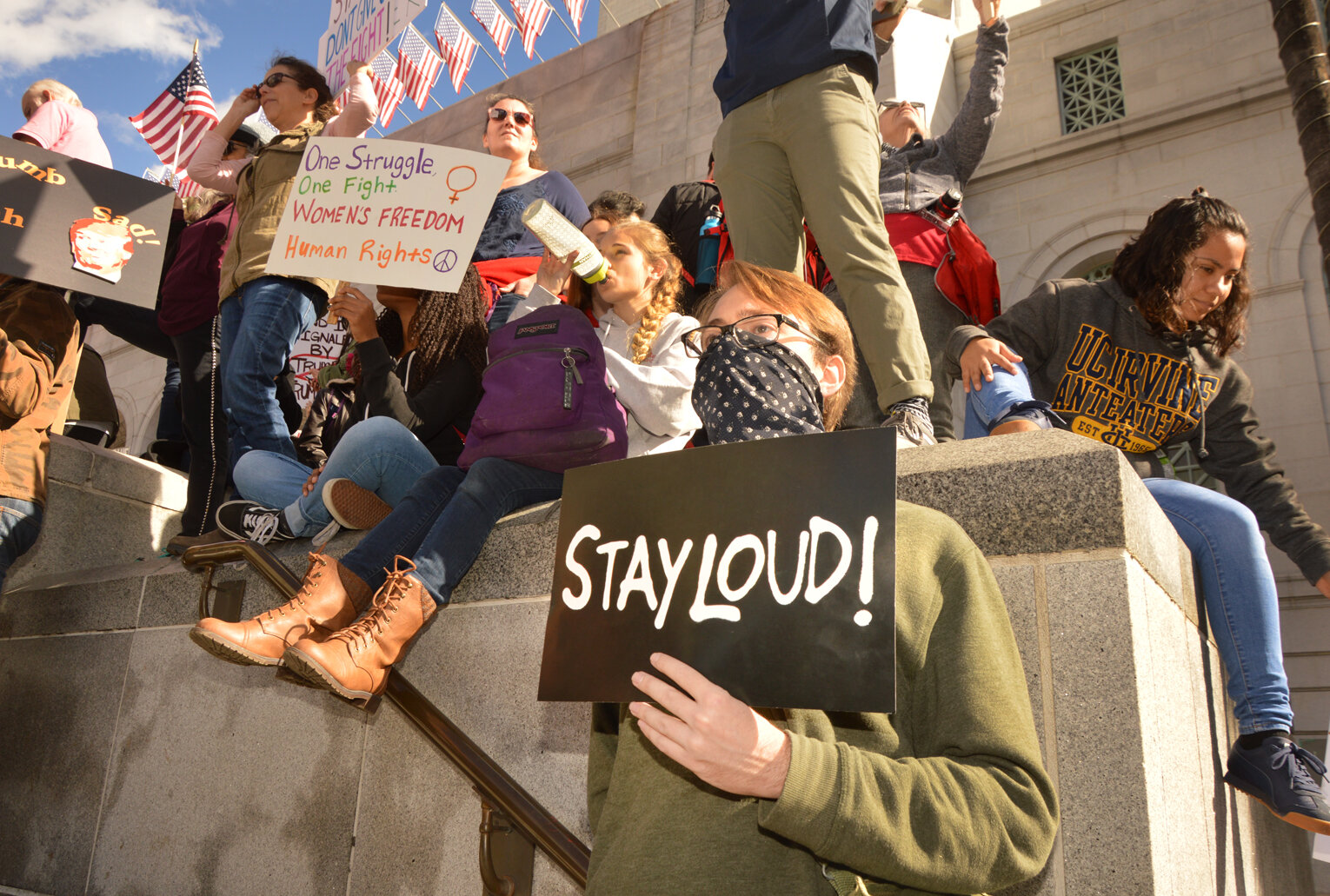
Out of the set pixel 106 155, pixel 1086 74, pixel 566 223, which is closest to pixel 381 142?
pixel 566 223

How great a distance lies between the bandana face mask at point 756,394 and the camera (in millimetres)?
1738

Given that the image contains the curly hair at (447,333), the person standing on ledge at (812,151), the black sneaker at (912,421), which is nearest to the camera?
the black sneaker at (912,421)

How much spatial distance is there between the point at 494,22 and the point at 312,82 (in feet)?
31.3

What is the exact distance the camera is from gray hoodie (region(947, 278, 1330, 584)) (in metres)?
3.09

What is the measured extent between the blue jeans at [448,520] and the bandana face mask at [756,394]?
135cm

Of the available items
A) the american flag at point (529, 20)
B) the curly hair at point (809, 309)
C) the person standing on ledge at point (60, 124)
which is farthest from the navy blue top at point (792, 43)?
the american flag at point (529, 20)

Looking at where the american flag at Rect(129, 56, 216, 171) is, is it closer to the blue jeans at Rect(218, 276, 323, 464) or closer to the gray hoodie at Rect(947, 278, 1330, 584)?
the blue jeans at Rect(218, 276, 323, 464)

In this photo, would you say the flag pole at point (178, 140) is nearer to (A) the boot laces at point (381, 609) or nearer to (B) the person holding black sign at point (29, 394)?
(B) the person holding black sign at point (29, 394)

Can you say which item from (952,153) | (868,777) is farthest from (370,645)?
(952,153)

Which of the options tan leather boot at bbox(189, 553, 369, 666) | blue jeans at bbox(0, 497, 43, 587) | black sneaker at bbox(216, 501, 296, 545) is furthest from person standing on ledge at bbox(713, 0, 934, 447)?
blue jeans at bbox(0, 497, 43, 587)

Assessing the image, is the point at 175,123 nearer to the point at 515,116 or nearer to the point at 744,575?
the point at 515,116

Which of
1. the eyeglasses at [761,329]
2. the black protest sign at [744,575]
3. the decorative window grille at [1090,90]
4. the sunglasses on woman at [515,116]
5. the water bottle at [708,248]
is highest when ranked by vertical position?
the decorative window grille at [1090,90]

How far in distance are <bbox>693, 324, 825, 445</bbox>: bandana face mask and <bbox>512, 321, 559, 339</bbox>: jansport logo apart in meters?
1.38

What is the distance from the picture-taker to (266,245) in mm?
4316
